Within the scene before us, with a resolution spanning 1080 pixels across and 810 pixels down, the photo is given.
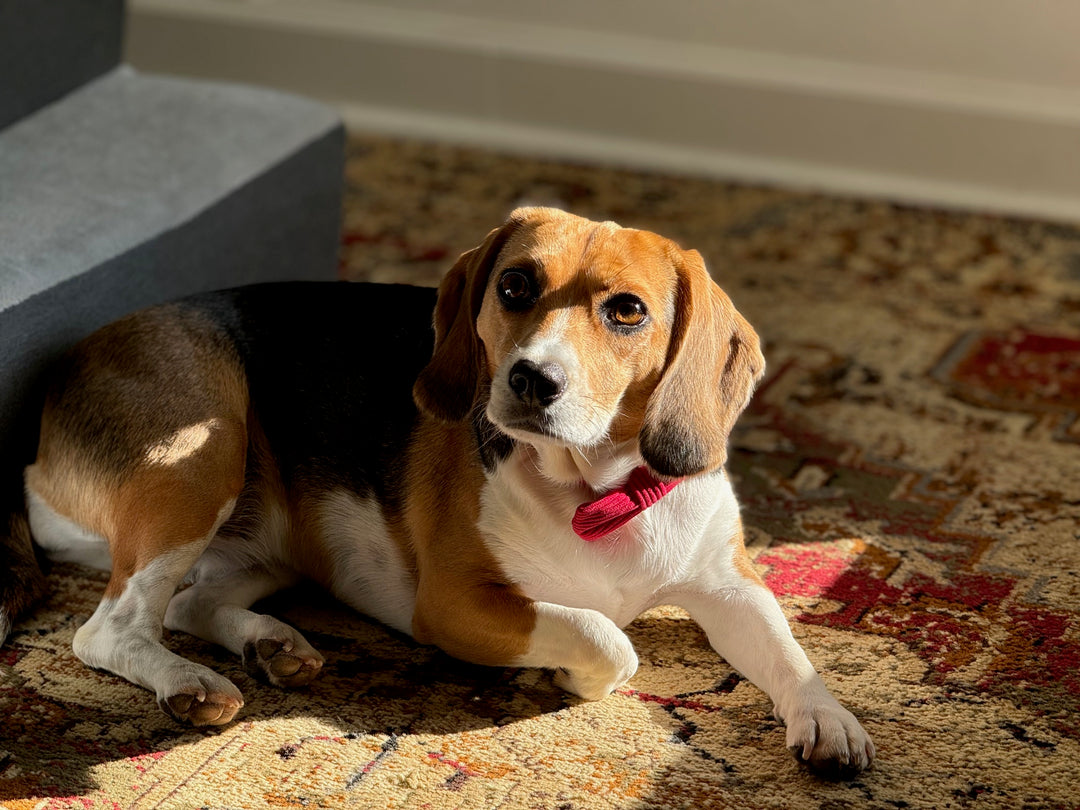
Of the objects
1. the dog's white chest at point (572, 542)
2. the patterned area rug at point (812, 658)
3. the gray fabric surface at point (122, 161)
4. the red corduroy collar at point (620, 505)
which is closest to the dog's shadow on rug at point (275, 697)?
the patterned area rug at point (812, 658)

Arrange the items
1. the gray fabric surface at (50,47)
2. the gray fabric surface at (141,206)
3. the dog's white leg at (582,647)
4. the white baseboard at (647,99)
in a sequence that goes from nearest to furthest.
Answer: the dog's white leg at (582,647) < the gray fabric surface at (141,206) < the gray fabric surface at (50,47) < the white baseboard at (647,99)

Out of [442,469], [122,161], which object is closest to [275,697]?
[442,469]

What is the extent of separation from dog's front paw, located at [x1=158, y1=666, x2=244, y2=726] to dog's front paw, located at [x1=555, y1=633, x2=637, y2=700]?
539 millimetres

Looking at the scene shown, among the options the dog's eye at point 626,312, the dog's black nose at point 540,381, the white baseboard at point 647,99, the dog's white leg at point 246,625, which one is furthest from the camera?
the white baseboard at point 647,99

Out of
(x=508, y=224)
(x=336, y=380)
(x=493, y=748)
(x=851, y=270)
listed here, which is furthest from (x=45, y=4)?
(x=851, y=270)

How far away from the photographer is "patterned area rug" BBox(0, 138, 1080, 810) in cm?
194

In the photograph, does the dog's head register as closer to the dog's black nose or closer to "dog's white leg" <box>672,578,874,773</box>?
the dog's black nose

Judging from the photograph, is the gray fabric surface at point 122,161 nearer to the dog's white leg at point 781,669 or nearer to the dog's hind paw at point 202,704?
the dog's hind paw at point 202,704

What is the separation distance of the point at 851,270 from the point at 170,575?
2828 mm

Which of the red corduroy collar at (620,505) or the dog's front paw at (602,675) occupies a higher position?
the red corduroy collar at (620,505)

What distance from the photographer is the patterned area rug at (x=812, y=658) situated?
194 cm

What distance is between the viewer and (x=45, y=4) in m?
3.29

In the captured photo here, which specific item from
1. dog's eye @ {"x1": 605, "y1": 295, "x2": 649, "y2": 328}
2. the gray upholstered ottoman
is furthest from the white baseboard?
dog's eye @ {"x1": 605, "y1": 295, "x2": 649, "y2": 328}

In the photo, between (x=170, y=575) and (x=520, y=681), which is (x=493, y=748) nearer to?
(x=520, y=681)
